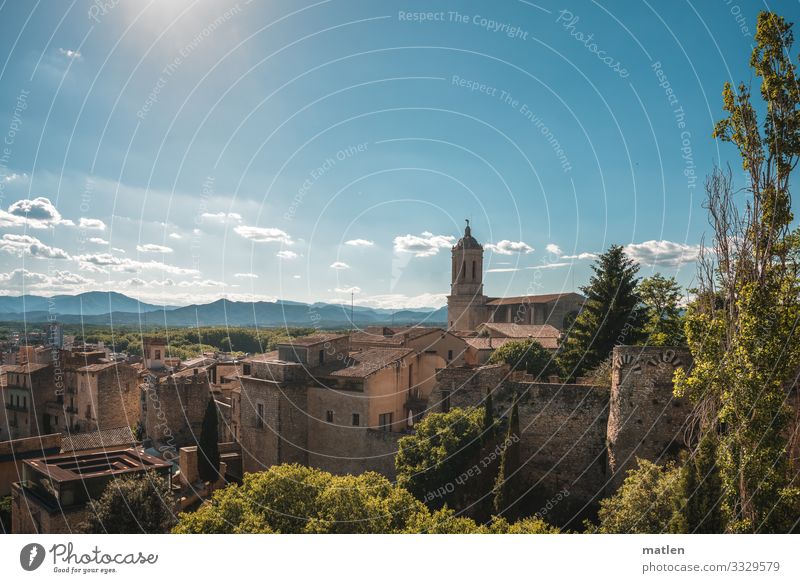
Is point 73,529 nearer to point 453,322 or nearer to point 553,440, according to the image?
point 553,440

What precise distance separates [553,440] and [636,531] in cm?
549

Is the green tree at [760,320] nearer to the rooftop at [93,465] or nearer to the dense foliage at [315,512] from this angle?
the dense foliage at [315,512]

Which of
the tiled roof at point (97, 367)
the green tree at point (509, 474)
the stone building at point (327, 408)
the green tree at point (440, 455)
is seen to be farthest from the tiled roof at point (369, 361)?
the tiled roof at point (97, 367)

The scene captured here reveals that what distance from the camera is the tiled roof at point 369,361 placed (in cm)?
2047

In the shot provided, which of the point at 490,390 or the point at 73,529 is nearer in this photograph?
the point at 73,529

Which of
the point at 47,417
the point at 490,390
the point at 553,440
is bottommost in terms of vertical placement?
the point at 47,417

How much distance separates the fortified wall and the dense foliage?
3.94 metres

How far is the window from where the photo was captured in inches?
810

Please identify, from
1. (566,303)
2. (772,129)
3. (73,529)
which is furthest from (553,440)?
(566,303)

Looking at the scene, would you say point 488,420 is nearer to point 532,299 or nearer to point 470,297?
point 532,299

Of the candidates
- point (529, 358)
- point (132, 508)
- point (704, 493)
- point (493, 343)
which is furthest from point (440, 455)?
point (493, 343)

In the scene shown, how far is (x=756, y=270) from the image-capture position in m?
10.3

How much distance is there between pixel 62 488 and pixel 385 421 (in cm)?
1128

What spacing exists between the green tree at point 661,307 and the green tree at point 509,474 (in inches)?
263
